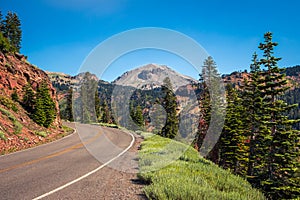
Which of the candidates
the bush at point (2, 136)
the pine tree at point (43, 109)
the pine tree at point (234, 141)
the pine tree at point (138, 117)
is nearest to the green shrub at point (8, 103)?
the pine tree at point (43, 109)

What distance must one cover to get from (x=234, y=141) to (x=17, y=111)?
28.4 metres

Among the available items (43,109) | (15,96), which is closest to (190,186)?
(43,109)

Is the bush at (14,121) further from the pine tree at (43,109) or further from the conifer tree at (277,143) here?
the conifer tree at (277,143)

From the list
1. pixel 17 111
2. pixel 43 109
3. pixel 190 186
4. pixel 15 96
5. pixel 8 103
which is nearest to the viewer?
pixel 190 186

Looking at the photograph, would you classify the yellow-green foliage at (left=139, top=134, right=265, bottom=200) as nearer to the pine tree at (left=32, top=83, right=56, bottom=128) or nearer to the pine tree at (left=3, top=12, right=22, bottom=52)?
the pine tree at (left=32, top=83, right=56, bottom=128)

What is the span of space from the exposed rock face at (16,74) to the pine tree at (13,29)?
123 ft

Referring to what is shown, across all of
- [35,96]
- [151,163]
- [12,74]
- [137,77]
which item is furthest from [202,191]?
[12,74]

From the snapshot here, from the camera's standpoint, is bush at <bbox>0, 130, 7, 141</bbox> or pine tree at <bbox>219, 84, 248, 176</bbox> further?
pine tree at <bbox>219, 84, 248, 176</bbox>

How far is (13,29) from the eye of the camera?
2434 inches

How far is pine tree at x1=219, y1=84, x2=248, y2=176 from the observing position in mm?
30259

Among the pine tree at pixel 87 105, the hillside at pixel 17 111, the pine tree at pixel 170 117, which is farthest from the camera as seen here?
the pine tree at pixel 87 105

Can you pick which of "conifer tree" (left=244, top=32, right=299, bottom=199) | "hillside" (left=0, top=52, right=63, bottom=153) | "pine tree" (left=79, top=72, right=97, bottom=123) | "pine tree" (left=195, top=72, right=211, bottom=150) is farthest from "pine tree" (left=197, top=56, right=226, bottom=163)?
"pine tree" (left=79, top=72, right=97, bottom=123)

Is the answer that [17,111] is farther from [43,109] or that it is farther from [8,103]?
[43,109]

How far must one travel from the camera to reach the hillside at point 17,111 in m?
16.5
